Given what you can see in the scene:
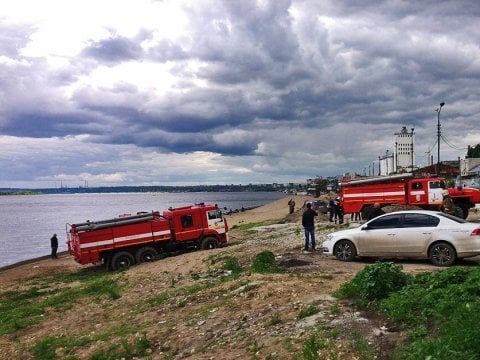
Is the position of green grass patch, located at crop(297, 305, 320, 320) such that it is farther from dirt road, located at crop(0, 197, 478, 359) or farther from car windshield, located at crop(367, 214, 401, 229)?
car windshield, located at crop(367, 214, 401, 229)

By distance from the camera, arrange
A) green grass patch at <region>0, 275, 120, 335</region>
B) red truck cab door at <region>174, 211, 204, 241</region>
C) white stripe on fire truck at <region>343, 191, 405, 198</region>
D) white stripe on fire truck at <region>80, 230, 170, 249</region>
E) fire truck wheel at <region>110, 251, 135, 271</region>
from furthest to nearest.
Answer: white stripe on fire truck at <region>343, 191, 405, 198</region> < red truck cab door at <region>174, 211, 204, 241</region> < fire truck wheel at <region>110, 251, 135, 271</region> < white stripe on fire truck at <region>80, 230, 170, 249</region> < green grass patch at <region>0, 275, 120, 335</region>

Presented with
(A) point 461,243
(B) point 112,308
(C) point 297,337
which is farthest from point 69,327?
(A) point 461,243

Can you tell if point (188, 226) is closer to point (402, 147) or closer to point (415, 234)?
point (415, 234)

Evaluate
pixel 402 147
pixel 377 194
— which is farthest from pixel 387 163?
pixel 377 194

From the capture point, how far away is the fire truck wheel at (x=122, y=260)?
25.5 meters

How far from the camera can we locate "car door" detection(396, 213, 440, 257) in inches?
559

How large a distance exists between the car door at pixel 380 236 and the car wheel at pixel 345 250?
287 mm

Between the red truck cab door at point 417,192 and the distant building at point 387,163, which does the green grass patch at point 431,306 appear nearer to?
the red truck cab door at point 417,192

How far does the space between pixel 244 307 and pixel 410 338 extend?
4129 mm

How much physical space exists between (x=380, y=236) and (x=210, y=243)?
13.2 m

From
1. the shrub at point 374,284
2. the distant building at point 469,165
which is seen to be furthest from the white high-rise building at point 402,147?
the shrub at point 374,284

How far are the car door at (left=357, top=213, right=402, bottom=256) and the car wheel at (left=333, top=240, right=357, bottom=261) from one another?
0.94 feet

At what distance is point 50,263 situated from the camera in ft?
113

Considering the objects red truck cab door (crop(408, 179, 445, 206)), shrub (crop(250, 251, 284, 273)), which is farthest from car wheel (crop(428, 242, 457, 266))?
red truck cab door (crop(408, 179, 445, 206))
